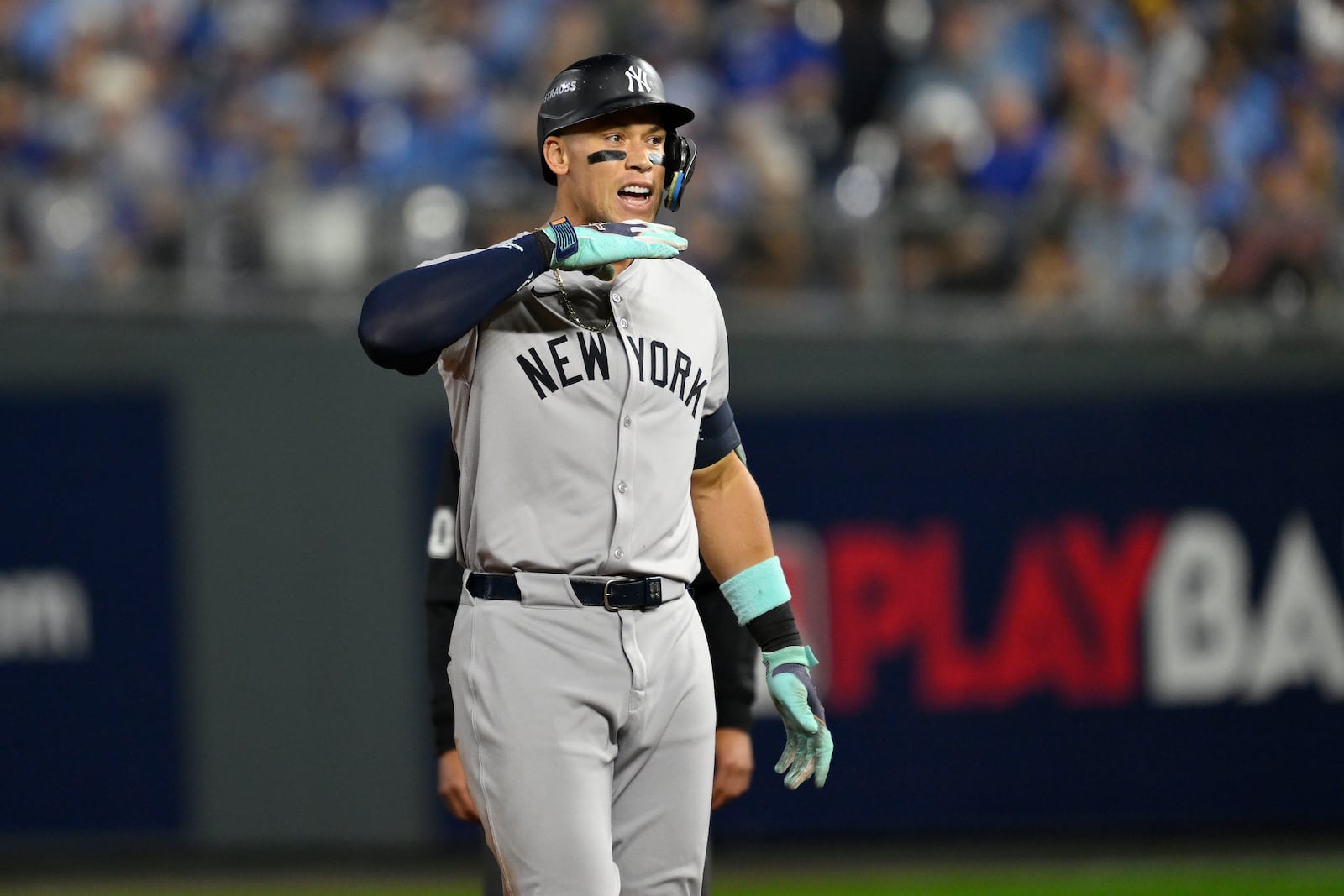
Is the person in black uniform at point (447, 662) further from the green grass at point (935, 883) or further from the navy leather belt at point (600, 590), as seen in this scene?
the green grass at point (935, 883)

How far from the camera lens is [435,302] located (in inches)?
130

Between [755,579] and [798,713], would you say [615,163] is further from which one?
[798,713]

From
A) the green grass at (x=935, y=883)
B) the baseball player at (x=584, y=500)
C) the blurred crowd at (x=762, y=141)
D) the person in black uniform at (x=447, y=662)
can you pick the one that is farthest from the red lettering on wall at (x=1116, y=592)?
the baseball player at (x=584, y=500)

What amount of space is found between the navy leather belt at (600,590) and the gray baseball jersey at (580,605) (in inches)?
0.7

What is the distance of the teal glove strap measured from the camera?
3363 mm

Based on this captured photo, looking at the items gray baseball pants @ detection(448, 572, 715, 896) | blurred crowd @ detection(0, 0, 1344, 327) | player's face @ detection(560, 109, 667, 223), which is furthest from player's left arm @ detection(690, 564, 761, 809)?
blurred crowd @ detection(0, 0, 1344, 327)

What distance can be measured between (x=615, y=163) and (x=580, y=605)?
2.90ft

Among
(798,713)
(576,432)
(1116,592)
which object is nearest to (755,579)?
(798,713)

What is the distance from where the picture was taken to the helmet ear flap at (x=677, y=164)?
145 inches

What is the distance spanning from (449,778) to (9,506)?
4.88m

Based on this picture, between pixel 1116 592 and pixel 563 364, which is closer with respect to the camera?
pixel 563 364

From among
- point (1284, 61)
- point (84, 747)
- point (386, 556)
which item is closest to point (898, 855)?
point (386, 556)

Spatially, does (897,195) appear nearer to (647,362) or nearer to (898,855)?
(898,855)

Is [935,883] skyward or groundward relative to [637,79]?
groundward
